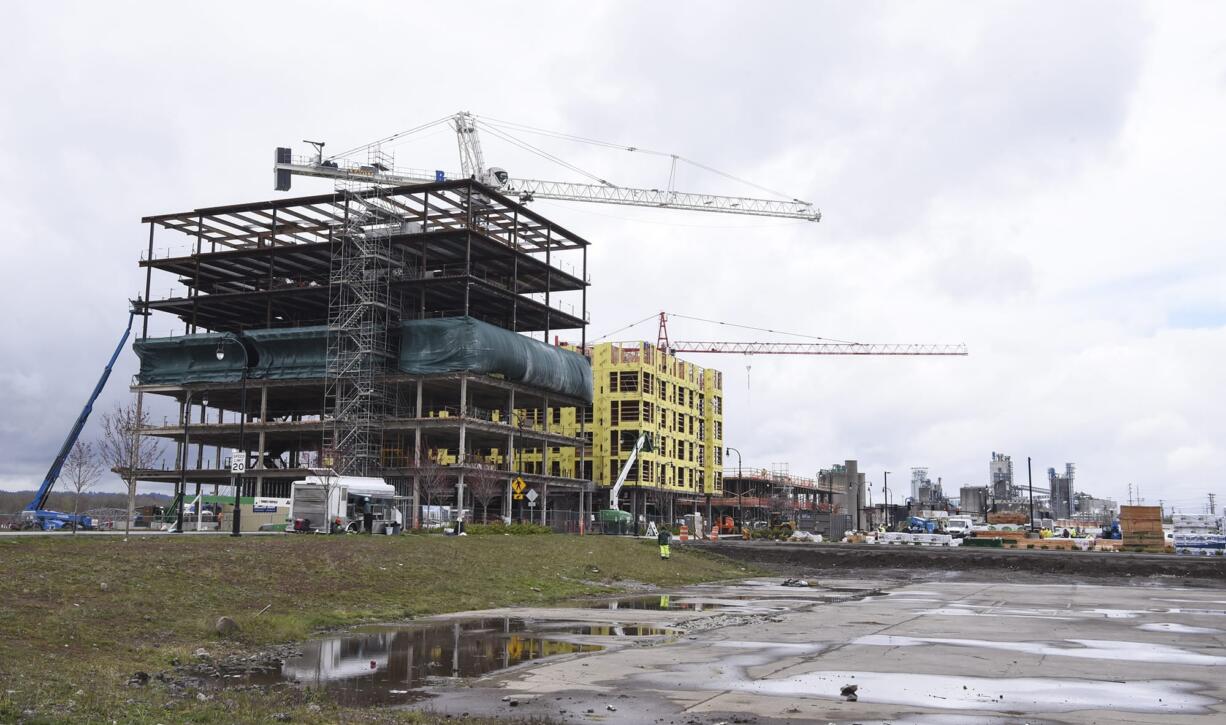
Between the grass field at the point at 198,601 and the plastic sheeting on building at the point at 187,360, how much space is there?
61.5 m

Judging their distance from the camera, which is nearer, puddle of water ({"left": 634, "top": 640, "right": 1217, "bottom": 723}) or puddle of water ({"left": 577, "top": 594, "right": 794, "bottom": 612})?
puddle of water ({"left": 634, "top": 640, "right": 1217, "bottom": 723})

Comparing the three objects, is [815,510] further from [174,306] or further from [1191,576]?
[1191,576]

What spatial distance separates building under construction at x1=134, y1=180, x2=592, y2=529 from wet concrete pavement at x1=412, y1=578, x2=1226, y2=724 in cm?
5913

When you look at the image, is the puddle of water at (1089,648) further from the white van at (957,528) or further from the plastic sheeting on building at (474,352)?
the white van at (957,528)

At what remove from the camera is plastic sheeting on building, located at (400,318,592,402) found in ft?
282

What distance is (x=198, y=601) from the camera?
21703mm

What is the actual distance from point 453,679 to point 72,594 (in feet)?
29.5

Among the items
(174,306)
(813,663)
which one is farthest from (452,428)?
(813,663)

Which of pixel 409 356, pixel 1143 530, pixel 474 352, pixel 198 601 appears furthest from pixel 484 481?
pixel 198 601

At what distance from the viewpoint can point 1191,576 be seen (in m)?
49.7

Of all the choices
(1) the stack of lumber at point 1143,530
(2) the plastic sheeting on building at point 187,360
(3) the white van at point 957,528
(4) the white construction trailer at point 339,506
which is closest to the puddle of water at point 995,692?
(4) the white construction trailer at point 339,506

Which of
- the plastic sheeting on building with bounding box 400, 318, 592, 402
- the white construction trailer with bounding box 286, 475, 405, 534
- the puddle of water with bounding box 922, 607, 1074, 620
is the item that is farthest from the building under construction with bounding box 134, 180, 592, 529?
the puddle of water with bounding box 922, 607, 1074, 620

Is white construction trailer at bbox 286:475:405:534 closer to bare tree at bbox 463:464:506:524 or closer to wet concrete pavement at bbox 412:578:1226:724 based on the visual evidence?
bare tree at bbox 463:464:506:524

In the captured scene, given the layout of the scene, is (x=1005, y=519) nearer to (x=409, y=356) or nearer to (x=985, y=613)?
(x=409, y=356)
